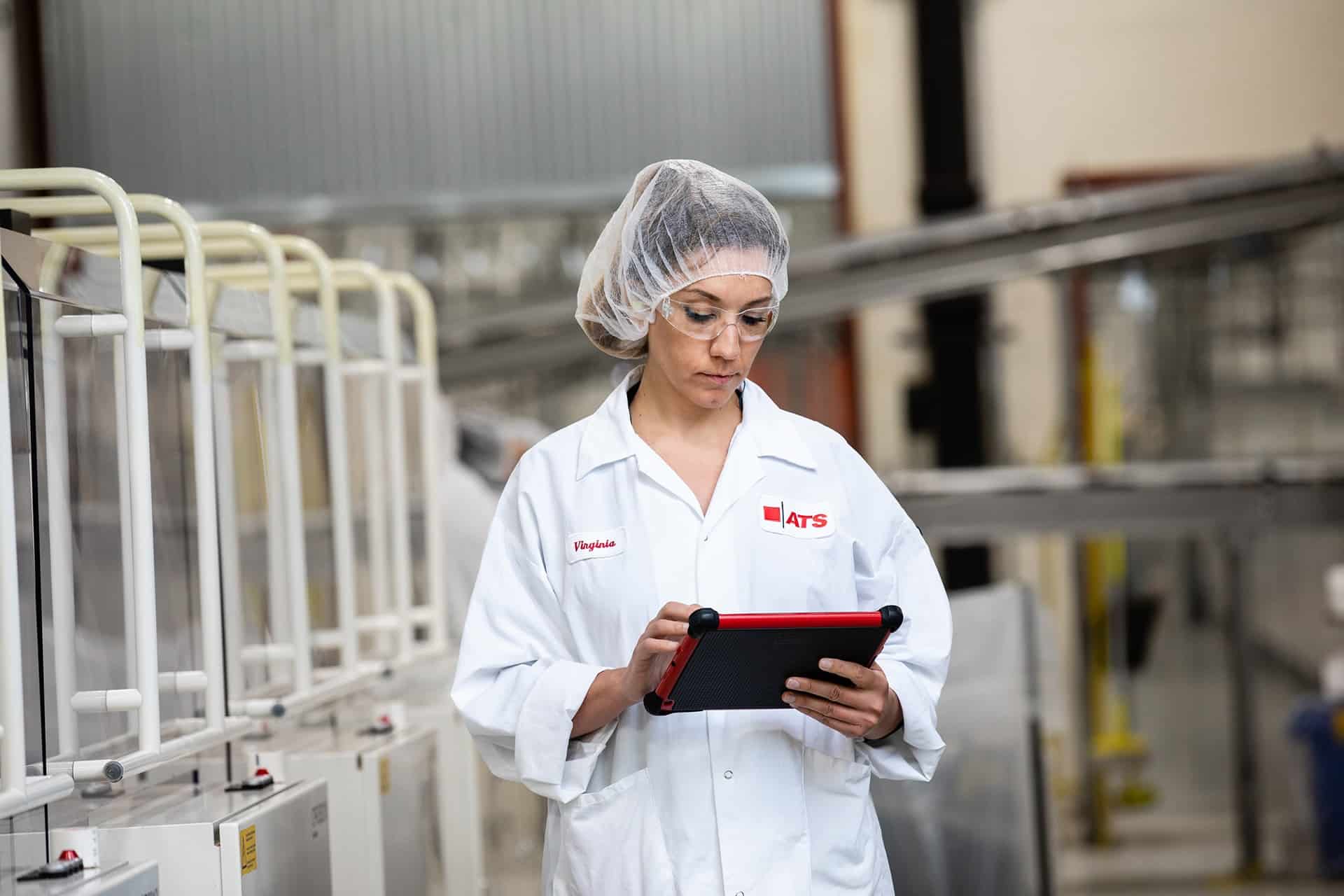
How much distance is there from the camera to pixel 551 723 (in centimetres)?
170

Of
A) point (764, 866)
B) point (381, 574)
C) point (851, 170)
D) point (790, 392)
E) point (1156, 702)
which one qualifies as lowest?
point (1156, 702)

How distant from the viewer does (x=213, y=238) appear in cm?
270

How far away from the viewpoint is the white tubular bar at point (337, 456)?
2695mm

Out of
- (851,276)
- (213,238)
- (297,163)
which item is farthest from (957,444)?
(213,238)

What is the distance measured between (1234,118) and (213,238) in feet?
18.4

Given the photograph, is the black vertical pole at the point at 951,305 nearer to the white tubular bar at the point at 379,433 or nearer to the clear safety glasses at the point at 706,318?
the white tubular bar at the point at 379,433

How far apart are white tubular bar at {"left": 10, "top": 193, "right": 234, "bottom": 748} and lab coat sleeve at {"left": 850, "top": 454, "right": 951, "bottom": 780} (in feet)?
2.97

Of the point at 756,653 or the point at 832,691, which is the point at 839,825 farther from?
the point at 756,653

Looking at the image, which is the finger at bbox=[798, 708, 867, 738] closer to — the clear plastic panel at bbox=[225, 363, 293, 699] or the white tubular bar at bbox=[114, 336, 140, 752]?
the white tubular bar at bbox=[114, 336, 140, 752]

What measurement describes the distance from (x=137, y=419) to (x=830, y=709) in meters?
0.94

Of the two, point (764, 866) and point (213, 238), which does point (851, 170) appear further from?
point (764, 866)

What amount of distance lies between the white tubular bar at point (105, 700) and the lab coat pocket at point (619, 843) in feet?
1.97

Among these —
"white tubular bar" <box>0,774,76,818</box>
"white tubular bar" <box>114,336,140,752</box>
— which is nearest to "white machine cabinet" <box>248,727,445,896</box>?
"white tubular bar" <box>114,336,140,752</box>

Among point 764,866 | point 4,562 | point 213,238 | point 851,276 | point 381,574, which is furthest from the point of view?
point 851,276
